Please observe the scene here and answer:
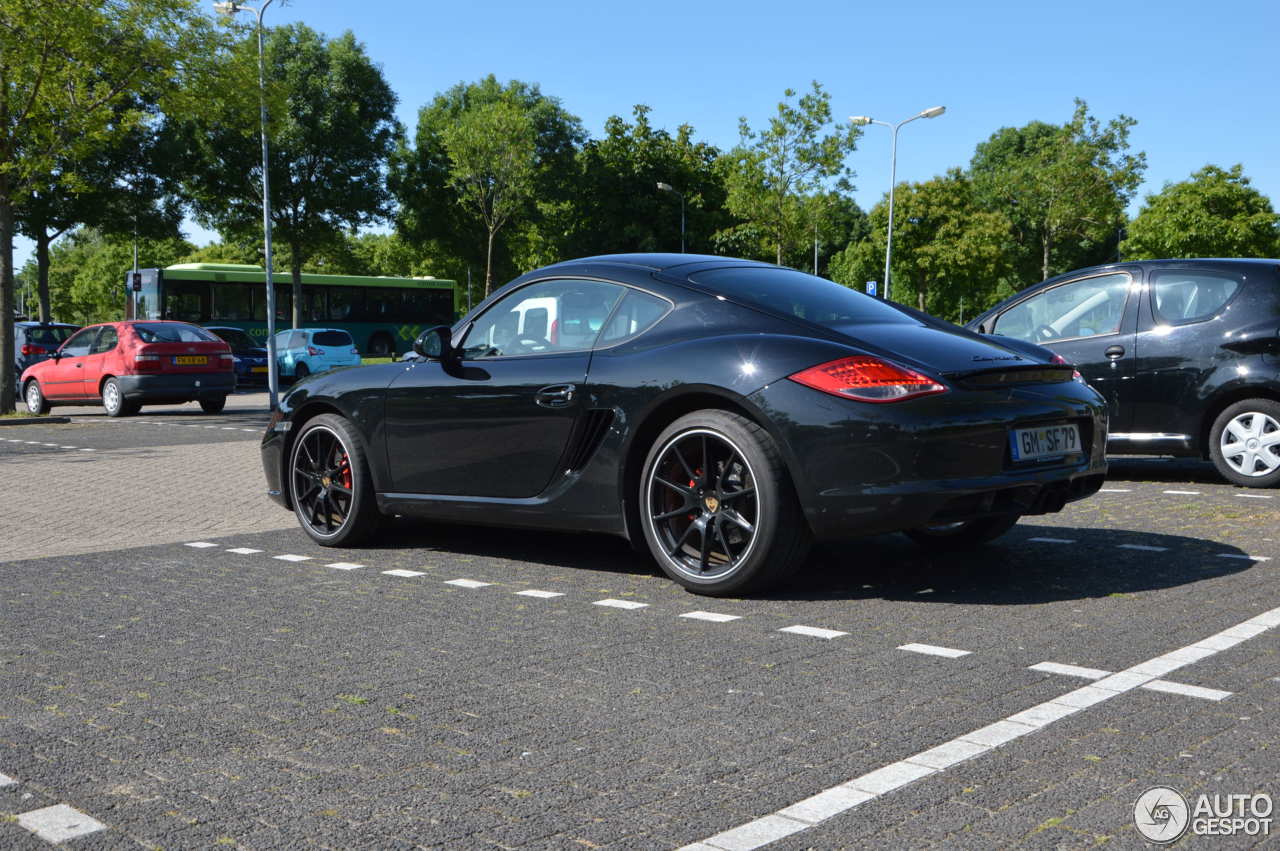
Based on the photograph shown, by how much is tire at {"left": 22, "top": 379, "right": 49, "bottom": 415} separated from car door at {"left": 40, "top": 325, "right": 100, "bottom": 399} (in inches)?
5.2

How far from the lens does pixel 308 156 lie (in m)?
41.1

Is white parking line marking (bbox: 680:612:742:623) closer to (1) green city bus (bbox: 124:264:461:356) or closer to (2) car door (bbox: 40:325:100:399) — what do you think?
(2) car door (bbox: 40:325:100:399)

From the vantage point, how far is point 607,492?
17.9 feet

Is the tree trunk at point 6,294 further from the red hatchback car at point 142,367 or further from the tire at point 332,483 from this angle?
the tire at point 332,483

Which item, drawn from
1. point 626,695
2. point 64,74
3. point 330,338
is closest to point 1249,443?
point 626,695

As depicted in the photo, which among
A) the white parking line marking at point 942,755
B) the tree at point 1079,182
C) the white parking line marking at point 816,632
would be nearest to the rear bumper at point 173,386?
the white parking line marking at point 816,632

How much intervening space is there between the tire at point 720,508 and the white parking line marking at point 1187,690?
1.61 meters

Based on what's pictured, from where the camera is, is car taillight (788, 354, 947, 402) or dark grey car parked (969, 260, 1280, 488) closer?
car taillight (788, 354, 947, 402)

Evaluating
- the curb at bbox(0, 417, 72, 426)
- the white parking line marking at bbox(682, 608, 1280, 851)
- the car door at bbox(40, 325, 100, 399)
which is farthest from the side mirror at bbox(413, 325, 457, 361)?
the car door at bbox(40, 325, 100, 399)

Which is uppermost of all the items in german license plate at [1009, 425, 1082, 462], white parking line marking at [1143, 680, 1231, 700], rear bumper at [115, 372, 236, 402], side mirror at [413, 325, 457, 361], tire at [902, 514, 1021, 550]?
side mirror at [413, 325, 457, 361]

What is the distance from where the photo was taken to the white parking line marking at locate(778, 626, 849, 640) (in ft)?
14.7

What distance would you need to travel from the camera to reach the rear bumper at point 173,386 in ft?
65.0

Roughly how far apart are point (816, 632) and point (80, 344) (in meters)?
19.6

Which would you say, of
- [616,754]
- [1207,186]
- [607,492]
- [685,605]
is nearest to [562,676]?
[616,754]
